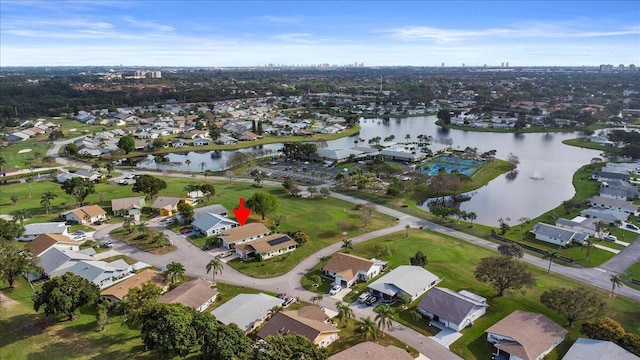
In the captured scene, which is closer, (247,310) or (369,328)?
(369,328)

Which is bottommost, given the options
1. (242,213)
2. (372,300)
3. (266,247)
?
(372,300)

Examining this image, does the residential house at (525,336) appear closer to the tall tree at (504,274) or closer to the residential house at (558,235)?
the tall tree at (504,274)

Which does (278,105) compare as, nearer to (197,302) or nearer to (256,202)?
(256,202)

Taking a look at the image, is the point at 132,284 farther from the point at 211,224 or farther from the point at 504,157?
the point at 504,157

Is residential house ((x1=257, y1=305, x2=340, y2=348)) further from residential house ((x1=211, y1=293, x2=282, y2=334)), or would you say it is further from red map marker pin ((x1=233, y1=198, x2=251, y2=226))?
red map marker pin ((x1=233, y1=198, x2=251, y2=226))

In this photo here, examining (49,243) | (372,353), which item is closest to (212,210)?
(49,243)

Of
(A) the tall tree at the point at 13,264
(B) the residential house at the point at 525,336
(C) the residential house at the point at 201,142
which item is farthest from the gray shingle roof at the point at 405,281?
(C) the residential house at the point at 201,142

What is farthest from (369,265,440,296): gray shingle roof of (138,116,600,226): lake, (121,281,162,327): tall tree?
(138,116,600,226): lake
